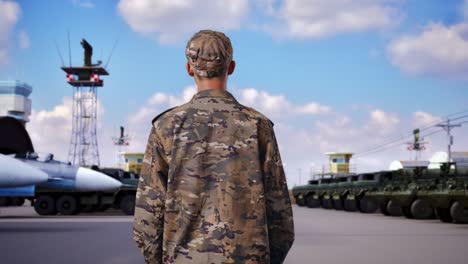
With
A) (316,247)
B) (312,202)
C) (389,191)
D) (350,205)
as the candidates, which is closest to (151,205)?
(316,247)

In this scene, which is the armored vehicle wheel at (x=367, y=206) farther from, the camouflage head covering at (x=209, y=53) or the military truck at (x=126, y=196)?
the camouflage head covering at (x=209, y=53)

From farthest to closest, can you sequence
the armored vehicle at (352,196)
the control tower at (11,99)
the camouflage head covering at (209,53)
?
1. the control tower at (11,99)
2. the armored vehicle at (352,196)
3. the camouflage head covering at (209,53)

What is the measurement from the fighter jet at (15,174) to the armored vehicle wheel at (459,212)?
37.8 feet

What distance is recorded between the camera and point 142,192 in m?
2.77

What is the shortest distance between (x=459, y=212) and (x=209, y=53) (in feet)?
57.8

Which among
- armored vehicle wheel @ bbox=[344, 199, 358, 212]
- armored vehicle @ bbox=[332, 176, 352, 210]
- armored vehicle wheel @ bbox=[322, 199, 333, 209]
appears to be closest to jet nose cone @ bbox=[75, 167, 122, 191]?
armored vehicle wheel @ bbox=[344, 199, 358, 212]

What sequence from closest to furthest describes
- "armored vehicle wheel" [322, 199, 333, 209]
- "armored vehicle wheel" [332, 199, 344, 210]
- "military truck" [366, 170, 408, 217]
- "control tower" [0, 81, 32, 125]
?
"military truck" [366, 170, 408, 217]
"armored vehicle wheel" [332, 199, 344, 210]
"armored vehicle wheel" [322, 199, 333, 209]
"control tower" [0, 81, 32, 125]

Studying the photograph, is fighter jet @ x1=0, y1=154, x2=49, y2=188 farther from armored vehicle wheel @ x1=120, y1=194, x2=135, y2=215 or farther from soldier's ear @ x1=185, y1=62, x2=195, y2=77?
soldier's ear @ x1=185, y1=62, x2=195, y2=77

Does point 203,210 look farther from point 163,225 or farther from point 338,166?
point 338,166

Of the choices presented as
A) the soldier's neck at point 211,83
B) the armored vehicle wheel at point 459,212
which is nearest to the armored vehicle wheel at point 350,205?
the armored vehicle wheel at point 459,212

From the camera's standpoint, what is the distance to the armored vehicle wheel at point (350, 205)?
31.2 meters

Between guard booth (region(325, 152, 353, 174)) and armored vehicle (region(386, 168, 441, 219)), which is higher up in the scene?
guard booth (region(325, 152, 353, 174))

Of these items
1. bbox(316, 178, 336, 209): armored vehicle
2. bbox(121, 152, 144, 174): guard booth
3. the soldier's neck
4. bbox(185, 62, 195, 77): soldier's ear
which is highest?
bbox(121, 152, 144, 174): guard booth

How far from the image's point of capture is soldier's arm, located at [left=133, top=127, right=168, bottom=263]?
2707mm
